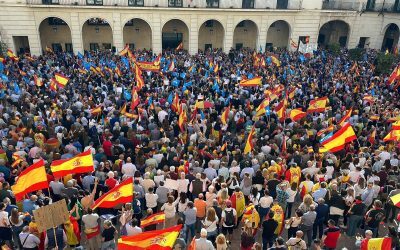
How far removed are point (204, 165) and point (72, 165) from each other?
4.26 m

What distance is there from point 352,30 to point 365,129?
28888mm

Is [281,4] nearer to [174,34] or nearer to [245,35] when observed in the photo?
[245,35]

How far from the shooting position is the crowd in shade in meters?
8.36

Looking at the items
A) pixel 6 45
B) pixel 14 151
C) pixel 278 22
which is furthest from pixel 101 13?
pixel 14 151

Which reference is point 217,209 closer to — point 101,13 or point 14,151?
point 14,151

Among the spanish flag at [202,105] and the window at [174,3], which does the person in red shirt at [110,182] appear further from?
the window at [174,3]

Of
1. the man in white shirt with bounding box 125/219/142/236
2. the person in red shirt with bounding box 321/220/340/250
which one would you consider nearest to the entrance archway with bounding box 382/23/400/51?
the person in red shirt with bounding box 321/220/340/250

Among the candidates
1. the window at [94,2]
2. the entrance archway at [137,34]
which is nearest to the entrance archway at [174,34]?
the entrance archway at [137,34]

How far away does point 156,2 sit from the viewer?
110 ft

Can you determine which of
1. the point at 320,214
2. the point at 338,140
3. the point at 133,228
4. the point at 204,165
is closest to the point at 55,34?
the point at 204,165

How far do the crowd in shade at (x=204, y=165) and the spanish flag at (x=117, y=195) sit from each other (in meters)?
0.05

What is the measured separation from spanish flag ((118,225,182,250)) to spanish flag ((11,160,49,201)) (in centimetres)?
330

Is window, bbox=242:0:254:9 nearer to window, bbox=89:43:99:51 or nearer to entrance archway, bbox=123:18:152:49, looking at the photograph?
entrance archway, bbox=123:18:152:49

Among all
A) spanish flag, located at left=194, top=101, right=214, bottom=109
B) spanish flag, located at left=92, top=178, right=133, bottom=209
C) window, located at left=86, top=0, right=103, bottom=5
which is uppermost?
window, located at left=86, top=0, right=103, bottom=5
